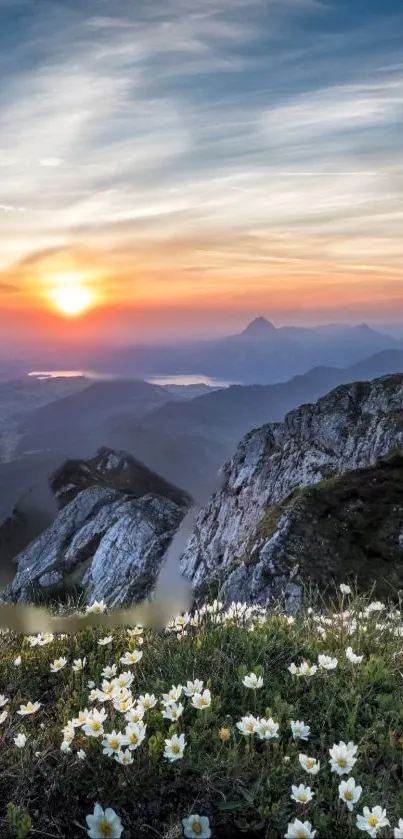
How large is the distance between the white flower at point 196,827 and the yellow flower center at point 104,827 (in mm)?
468

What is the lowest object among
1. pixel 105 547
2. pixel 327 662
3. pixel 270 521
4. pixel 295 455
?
pixel 105 547

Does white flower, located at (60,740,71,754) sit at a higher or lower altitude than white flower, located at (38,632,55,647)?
A: higher

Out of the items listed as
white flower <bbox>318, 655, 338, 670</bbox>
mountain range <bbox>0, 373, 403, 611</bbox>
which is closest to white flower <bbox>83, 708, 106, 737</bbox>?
white flower <bbox>318, 655, 338, 670</bbox>

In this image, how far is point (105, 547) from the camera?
113m

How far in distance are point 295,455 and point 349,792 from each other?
253 feet

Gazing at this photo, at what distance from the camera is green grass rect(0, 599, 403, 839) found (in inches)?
160

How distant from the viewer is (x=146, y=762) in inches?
172

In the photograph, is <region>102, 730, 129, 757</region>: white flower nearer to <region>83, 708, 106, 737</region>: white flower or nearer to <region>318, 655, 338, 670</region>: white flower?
<region>83, 708, 106, 737</region>: white flower

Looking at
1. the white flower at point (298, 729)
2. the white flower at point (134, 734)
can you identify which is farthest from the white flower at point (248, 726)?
the white flower at point (134, 734)

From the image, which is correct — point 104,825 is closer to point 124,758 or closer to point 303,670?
point 124,758

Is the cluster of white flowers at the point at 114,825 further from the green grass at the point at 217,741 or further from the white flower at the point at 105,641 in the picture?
the white flower at the point at 105,641

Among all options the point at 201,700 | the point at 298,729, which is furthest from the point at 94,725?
the point at 298,729

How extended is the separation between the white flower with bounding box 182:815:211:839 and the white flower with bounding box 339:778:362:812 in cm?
90

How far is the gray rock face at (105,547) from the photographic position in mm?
98625
